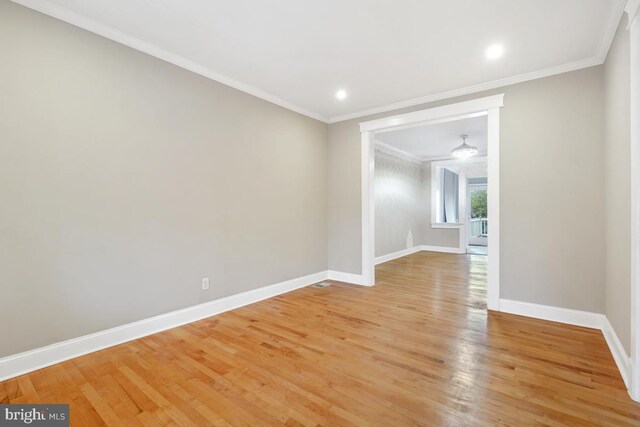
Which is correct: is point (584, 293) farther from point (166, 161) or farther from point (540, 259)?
point (166, 161)

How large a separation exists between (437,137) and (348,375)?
5.24 metres

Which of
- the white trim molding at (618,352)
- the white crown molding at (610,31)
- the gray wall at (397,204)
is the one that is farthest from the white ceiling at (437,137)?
the white trim molding at (618,352)

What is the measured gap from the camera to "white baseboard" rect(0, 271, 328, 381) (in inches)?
80.4

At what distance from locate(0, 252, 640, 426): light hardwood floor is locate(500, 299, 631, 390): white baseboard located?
0.26 feet

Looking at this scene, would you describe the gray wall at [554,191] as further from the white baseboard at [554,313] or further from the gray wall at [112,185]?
the gray wall at [112,185]

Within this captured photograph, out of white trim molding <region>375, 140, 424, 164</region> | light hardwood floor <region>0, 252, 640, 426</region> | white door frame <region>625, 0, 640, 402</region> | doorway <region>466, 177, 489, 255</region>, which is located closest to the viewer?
light hardwood floor <region>0, 252, 640, 426</region>

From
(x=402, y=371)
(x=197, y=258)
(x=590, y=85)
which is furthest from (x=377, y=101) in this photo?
(x=402, y=371)

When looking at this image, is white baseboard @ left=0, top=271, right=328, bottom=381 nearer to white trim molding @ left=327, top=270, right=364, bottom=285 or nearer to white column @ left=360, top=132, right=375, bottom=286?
white trim molding @ left=327, top=270, right=364, bottom=285

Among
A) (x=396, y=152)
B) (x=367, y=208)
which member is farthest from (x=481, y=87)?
(x=396, y=152)

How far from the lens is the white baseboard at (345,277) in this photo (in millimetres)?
4594

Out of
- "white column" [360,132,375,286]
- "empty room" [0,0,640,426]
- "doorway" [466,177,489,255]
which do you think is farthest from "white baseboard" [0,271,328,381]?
"doorway" [466,177,489,255]

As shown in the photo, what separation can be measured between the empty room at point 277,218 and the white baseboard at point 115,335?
2 centimetres

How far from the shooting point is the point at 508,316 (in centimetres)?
321

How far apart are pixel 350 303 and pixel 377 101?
9.29ft
